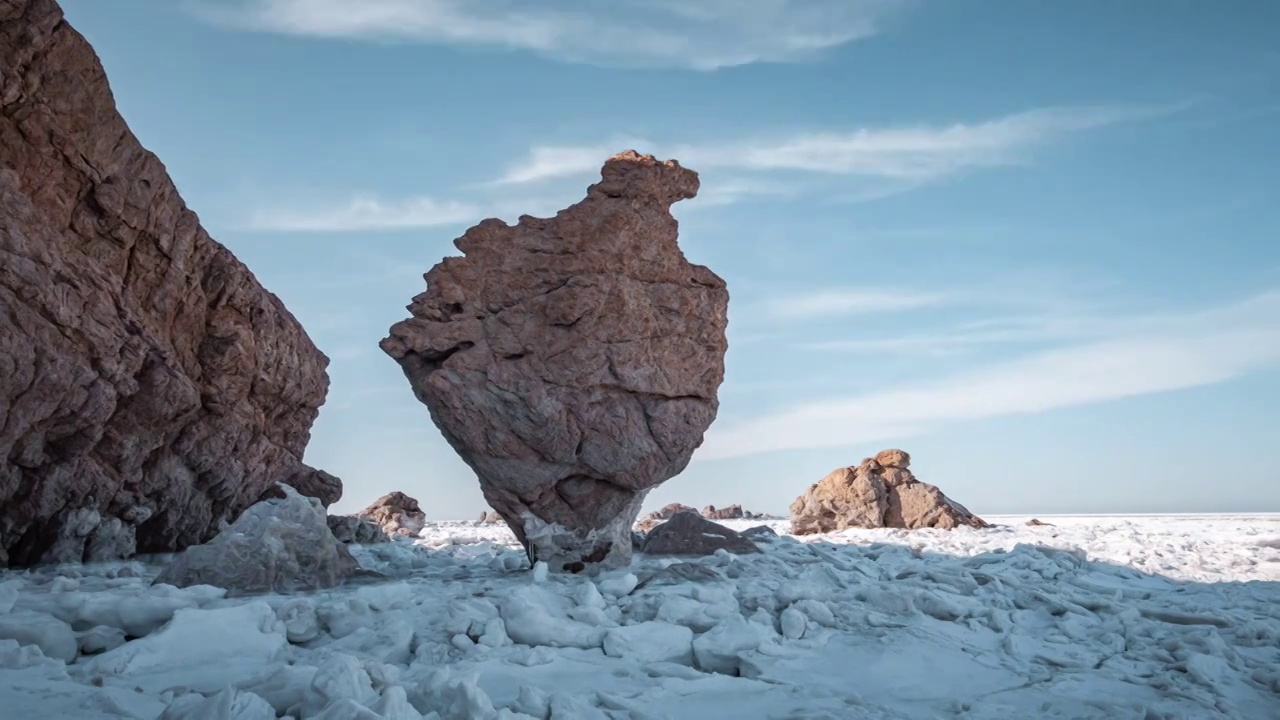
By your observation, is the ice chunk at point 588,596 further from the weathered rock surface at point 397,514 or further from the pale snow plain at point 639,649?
the weathered rock surface at point 397,514

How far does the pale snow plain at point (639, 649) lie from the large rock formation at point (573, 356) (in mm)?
1423

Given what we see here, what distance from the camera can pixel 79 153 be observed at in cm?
1041

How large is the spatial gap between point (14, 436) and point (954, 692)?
9.19 metres

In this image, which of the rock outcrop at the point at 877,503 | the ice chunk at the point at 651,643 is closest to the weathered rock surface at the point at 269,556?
the ice chunk at the point at 651,643

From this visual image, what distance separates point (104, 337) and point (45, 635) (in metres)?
4.98

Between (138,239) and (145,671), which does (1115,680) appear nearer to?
(145,671)

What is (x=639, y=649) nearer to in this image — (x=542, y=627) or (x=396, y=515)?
(x=542, y=627)

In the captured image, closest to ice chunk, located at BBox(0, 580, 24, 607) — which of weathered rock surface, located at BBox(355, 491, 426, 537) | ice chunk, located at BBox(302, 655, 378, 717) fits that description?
ice chunk, located at BBox(302, 655, 378, 717)

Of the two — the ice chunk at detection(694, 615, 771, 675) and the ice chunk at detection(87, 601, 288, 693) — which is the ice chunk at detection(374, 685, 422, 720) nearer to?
the ice chunk at detection(87, 601, 288, 693)

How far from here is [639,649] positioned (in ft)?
23.1

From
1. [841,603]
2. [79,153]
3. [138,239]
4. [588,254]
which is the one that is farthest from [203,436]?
[841,603]

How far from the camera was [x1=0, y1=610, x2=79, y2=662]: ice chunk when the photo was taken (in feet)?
20.1

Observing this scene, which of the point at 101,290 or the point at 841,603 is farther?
the point at 101,290

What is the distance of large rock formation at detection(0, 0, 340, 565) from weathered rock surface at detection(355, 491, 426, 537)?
25.1ft
